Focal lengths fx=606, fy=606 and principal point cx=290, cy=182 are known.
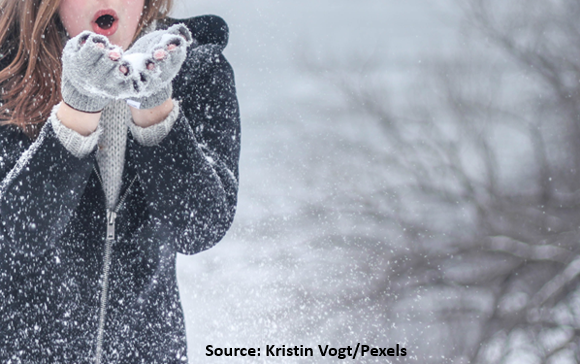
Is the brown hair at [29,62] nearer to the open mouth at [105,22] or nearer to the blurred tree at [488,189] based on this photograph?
the open mouth at [105,22]

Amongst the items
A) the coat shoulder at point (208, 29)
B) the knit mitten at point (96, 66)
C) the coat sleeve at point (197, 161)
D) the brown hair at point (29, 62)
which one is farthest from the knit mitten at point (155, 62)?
the coat shoulder at point (208, 29)

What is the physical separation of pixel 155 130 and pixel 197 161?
75mm

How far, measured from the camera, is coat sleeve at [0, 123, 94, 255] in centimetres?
81

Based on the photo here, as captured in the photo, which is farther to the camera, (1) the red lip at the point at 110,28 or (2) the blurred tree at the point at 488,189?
(2) the blurred tree at the point at 488,189

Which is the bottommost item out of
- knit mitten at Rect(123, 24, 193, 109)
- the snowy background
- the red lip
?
the snowy background

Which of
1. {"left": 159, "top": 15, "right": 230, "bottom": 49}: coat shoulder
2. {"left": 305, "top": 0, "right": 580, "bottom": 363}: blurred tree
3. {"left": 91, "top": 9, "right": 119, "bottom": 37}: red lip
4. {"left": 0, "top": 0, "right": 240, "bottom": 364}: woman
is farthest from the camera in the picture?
{"left": 305, "top": 0, "right": 580, "bottom": 363}: blurred tree

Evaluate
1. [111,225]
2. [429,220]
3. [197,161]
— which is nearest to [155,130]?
[197,161]

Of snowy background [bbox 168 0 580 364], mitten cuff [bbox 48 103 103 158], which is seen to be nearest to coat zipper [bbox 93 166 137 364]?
mitten cuff [bbox 48 103 103 158]

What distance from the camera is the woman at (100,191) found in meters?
0.83

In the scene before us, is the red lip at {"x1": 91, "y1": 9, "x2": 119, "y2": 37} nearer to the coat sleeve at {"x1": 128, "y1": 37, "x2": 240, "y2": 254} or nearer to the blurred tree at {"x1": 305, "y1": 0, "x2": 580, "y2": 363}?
the coat sleeve at {"x1": 128, "y1": 37, "x2": 240, "y2": 254}

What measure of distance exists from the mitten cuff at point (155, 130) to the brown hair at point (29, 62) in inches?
6.1

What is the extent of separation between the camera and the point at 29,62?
36.1 inches

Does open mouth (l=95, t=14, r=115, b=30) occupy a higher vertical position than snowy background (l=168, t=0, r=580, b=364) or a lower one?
higher

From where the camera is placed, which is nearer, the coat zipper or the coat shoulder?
the coat zipper
